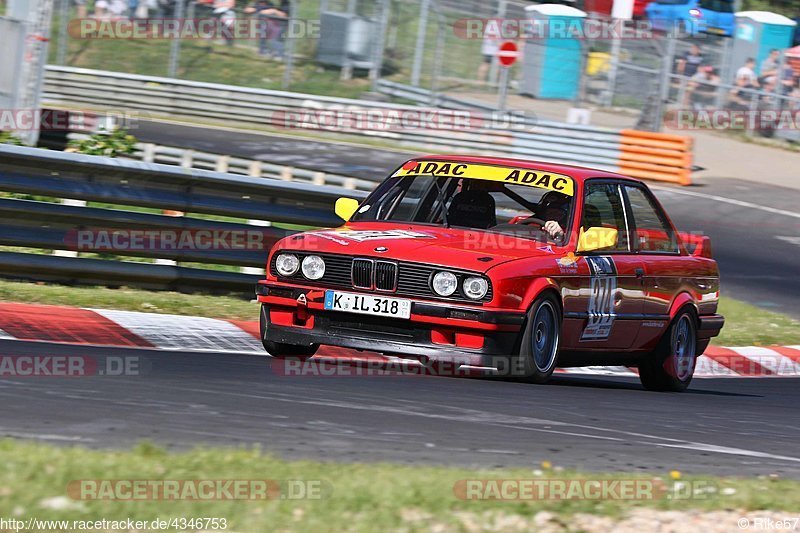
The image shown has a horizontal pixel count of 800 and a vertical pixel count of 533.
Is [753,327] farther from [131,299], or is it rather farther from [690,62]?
[690,62]

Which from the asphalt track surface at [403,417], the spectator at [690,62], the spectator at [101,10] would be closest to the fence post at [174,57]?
the spectator at [101,10]

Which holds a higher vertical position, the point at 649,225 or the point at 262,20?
the point at 262,20

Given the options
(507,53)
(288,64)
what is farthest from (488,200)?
(288,64)

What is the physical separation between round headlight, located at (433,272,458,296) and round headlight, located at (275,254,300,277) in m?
0.88

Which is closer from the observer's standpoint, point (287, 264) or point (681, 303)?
point (287, 264)

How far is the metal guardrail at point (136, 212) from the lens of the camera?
957 centimetres

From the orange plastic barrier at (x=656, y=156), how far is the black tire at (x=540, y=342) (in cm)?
1735

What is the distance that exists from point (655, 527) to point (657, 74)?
2316 cm

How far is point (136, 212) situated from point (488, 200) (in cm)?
314

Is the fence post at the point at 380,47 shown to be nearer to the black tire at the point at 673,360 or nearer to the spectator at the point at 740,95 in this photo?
the spectator at the point at 740,95

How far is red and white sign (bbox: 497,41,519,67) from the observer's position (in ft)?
86.5

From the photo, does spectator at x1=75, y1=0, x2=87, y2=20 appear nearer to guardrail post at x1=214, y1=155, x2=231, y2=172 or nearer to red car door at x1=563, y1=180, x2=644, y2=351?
guardrail post at x1=214, y1=155, x2=231, y2=172

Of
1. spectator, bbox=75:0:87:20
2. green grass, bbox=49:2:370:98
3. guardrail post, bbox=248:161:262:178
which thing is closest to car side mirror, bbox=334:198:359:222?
guardrail post, bbox=248:161:262:178

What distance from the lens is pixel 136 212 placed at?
33.2 feet
